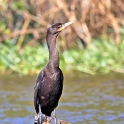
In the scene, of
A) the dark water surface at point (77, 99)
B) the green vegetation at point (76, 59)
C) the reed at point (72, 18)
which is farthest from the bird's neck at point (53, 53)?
the reed at point (72, 18)

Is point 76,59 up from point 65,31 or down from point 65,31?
down

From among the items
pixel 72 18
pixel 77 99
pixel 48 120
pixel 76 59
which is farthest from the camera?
pixel 72 18

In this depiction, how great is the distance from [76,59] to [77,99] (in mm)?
3509

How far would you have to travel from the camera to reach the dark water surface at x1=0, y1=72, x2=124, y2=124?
1079 cm

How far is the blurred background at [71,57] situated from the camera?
11.5m

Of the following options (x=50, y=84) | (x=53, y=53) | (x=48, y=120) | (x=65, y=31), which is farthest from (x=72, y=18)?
(x=48, y=120)

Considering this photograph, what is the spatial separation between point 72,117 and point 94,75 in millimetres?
4095

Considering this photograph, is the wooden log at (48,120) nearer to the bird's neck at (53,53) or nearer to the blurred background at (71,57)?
the bird's neck at (53,53)

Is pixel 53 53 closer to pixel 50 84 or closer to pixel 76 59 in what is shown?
pixel 50 84

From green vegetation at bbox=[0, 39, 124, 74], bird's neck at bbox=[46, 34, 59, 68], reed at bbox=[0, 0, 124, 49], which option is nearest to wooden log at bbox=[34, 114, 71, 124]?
bird's neck at bbox=[46, 34, 59, 68]

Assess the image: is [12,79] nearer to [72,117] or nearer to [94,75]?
[94,75]

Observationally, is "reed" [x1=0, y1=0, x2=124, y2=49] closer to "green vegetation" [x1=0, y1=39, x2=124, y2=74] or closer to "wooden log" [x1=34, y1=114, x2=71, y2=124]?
"green vegetation" [x1=0, y1=39, x2=124, y2=74]

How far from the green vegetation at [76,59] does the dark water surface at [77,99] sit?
1.26 feet

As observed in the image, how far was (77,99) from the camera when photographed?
12352 mm
